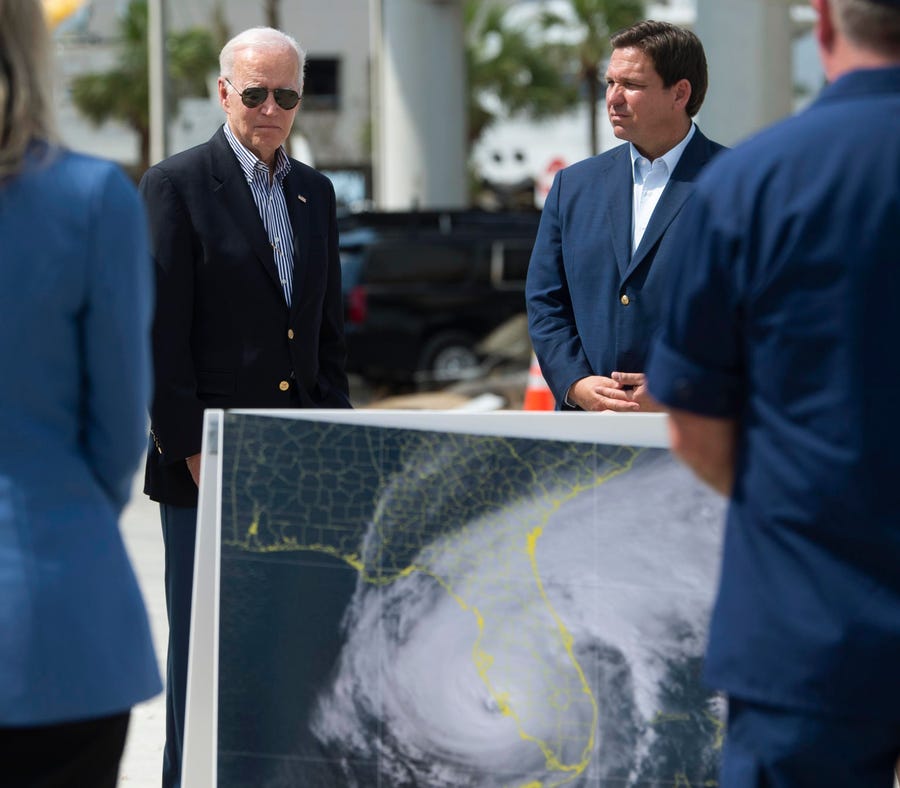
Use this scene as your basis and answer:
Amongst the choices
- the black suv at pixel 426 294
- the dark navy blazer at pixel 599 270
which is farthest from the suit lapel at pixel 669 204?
the black suv at pixel 426 294

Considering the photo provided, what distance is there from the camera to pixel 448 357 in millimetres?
19391

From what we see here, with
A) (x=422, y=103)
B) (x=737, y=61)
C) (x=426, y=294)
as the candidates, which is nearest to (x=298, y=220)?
(x=737, y=61)

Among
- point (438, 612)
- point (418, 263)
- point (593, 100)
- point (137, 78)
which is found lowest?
point (438, 612)

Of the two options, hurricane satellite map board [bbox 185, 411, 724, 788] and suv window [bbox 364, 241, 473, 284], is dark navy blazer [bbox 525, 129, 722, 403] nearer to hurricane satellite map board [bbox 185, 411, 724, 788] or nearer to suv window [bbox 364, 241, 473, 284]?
hurricane satellite map board [bbox 185, 411, 724, 788]

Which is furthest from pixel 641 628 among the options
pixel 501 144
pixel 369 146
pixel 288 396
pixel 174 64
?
pixel 501 144

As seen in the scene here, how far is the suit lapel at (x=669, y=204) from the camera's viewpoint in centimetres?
452

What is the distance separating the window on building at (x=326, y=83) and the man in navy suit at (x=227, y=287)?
5906cm

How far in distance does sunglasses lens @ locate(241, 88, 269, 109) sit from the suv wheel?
14.6 meters

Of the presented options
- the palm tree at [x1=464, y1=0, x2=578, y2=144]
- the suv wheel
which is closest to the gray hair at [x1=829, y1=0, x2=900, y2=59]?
the suv wheel

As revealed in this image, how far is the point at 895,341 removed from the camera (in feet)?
7.94

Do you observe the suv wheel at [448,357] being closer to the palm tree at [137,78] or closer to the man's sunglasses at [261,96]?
the man's sunglasses at [261,96]

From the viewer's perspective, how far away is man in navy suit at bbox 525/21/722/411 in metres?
4.52

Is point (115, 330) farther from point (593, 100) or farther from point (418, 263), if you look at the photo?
point (593, 100)

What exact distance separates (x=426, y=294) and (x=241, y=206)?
14939 mm
